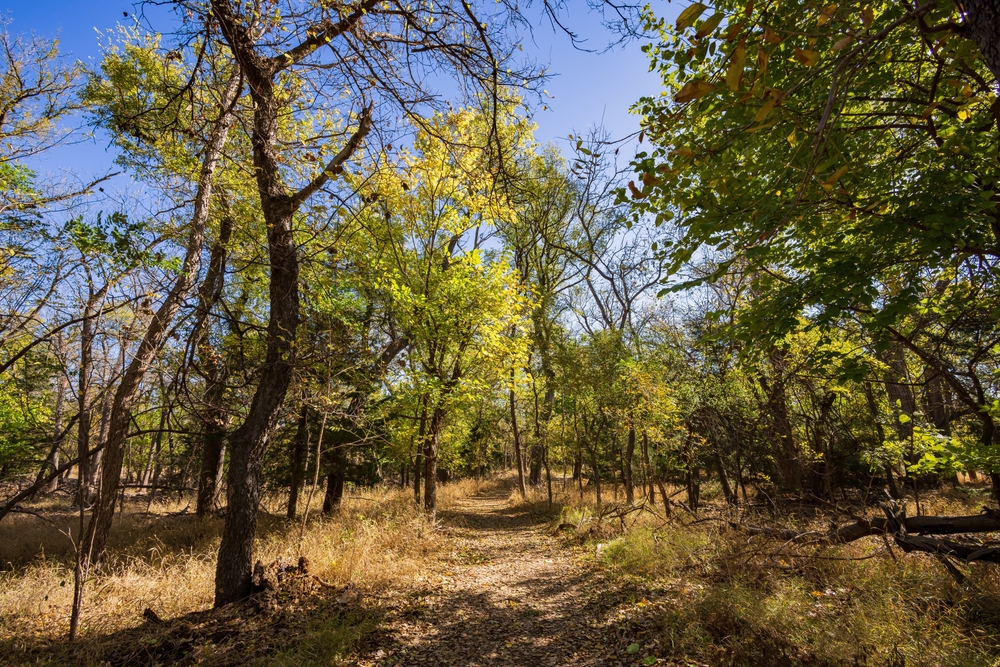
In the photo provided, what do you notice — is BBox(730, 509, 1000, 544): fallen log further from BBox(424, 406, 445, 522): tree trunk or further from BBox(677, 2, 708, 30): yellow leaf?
BBox(424, 406, 445, 522): tree trunk

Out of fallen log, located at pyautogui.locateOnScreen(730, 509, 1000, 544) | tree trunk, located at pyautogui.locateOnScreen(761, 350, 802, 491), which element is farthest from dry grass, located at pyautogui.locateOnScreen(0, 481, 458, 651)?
tree trunk, located at pyautogui.locateOnScreen(761, 350, 802, 491)

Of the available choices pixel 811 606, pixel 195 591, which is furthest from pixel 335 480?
pixel 811 606

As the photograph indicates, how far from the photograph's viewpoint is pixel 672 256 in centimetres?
334

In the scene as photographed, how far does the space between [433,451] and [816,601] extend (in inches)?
284

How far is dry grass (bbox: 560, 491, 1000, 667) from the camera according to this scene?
10.6 ft

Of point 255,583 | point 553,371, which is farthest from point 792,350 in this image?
point 255,583

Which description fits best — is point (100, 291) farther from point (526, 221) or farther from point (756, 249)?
point (526, 221)

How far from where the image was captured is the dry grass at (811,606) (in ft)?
10.6

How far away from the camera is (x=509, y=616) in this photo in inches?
202

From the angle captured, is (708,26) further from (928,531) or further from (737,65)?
(928,531)

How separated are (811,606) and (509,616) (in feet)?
10.8

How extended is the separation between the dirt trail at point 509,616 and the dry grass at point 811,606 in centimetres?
50

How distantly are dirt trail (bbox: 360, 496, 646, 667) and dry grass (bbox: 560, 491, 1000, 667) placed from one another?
501 mm

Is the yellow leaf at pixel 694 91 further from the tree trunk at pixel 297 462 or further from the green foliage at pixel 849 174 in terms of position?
the tree trunk at pixel 297 462
